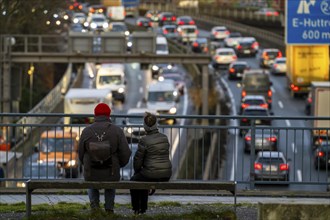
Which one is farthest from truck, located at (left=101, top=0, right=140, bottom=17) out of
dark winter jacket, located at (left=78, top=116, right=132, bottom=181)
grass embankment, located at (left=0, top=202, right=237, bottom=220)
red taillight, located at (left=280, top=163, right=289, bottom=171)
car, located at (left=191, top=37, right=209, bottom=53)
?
dark winter jacket, located at (left=78, top=116, right=132, bottom=181)

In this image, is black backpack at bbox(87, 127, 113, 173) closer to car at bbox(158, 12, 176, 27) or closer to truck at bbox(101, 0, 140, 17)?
car at bbox(158, 12, 176, 27)

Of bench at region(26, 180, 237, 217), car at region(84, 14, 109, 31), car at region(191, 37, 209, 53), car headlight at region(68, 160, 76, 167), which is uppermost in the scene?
bench at region(26, 180, 237, 217)

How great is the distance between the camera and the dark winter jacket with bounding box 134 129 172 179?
14.3 metres

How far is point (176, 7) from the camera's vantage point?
147000 mm

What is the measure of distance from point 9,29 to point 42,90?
12.2m

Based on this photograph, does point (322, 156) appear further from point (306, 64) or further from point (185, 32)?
point (185, 32)

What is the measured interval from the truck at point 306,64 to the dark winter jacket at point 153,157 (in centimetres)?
4463

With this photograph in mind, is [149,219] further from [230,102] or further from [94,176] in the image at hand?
[230,102]

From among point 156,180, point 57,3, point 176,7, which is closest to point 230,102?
point 57,3

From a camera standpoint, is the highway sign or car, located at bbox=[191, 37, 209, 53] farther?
car, located at bbox=[191, 37, 209, 53]

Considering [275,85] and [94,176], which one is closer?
[94,176]

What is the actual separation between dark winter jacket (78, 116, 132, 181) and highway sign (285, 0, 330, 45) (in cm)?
2436

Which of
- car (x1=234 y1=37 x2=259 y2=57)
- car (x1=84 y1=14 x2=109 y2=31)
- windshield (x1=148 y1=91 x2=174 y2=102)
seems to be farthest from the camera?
car (x1=84 y1=14 x2=109 y2=31)

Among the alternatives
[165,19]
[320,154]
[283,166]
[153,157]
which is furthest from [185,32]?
[153,157]
